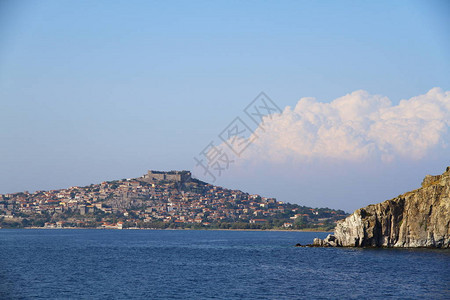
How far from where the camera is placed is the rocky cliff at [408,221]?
7419 centimetres

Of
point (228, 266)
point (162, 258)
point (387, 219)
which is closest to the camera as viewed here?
point (228, 266)

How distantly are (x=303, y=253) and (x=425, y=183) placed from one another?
75.3 ft

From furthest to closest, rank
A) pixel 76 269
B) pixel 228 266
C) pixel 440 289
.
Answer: pixel 228 266
pixel 76 269
pixel 440 289

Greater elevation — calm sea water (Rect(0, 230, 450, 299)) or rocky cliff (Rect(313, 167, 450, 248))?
rocky cliff (Rect(313, 167, 450, 248))

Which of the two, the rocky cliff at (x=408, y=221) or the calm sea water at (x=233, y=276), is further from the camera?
the rocky cliff at (x=408, y=221)

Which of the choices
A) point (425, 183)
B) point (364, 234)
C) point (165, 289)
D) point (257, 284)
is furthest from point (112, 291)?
point (425, 183)

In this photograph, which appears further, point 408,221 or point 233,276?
point 408,221

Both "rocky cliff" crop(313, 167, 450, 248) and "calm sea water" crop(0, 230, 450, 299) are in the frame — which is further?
"rocky cliff" crop(313, 167, 450, 248)

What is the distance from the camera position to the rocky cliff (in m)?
74.2

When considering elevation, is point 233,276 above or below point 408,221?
below

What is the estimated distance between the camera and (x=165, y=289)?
4450 cm

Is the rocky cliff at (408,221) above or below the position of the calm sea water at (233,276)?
above

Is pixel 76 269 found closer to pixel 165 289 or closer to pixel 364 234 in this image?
pixel 165 289

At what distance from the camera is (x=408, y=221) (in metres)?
77.2
